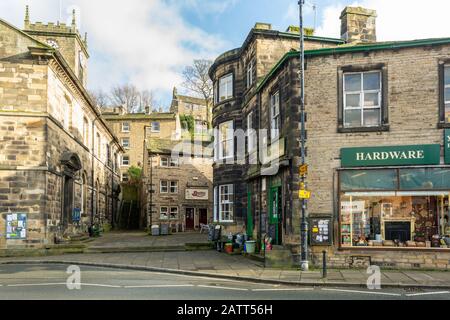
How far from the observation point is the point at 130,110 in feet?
230

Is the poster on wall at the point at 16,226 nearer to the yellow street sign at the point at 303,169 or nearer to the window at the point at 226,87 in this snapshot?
the window at the point at 226,87

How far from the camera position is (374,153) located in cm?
1515

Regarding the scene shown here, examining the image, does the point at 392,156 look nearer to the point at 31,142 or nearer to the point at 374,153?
the point at 374,153

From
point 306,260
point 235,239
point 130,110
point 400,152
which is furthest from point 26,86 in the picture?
point 130,110

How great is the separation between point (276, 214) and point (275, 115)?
406 centimetres

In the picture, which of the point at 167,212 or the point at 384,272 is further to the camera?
the point at 167,212

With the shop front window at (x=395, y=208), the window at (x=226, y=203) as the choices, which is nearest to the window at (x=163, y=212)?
the window at (x=226, y=203)

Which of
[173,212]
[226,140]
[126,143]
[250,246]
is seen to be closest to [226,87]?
[226,140]

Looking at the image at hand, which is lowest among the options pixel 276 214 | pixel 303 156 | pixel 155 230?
pixel 155 230

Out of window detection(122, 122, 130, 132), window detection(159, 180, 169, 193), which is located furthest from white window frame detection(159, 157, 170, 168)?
window detection(122, 122, 130, 132)

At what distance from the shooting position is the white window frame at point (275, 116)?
17888mm

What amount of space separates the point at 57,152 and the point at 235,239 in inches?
401
